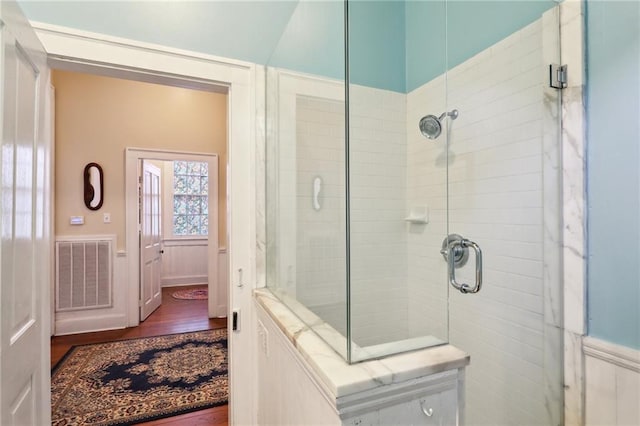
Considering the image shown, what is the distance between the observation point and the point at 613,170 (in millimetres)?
1146

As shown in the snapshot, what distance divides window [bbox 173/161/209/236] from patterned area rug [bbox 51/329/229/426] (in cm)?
303

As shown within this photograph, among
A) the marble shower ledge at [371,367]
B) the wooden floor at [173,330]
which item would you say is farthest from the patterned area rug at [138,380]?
the marble shower ledge at [371,367]

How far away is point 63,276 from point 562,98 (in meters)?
4.48

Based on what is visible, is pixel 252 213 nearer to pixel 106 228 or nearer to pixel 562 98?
pixel 562 98

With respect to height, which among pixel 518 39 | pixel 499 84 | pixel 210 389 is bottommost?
pixel 210 389

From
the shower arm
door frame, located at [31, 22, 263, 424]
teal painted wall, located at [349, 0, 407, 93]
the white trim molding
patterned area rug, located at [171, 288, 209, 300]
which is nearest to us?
the white trim molding

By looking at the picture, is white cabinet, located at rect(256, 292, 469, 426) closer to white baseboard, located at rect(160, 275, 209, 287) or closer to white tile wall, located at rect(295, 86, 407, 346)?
white tile wall, located at rect(295, 86, 407, 346)

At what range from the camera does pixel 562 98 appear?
4.26 feet

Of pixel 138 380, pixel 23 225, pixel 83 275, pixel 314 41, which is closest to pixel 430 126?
pixel 314 41

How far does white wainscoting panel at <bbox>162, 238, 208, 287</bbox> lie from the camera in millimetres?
5805

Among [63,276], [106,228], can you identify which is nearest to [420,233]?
[106,228]

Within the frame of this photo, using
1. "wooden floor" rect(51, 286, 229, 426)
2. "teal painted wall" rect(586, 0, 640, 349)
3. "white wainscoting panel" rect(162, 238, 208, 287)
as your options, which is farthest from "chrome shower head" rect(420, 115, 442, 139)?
→ "white wainscoting panel" rect(162, 238, 208, 287)

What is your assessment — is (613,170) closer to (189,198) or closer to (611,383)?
(611,383)

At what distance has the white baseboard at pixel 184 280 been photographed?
577cm
